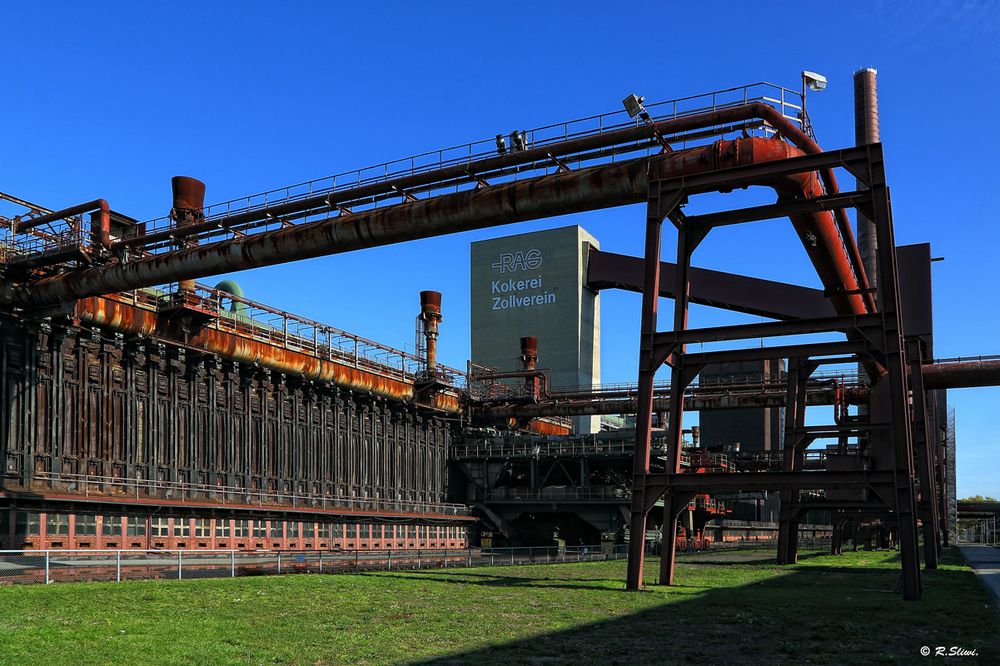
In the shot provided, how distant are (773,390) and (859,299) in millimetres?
26700

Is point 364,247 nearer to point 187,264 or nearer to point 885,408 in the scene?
point 187,264

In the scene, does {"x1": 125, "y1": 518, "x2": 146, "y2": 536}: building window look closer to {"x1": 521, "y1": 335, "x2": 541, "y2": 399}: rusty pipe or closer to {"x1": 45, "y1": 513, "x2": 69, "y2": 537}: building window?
{"x1": 45, "y1": 513, "x2": 69, "y2": 537}: building window

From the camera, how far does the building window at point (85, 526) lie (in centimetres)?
3988

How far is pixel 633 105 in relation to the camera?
100.0ft

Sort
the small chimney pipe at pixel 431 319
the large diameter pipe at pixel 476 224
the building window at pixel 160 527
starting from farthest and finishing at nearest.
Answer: the small chimney pipe at pixel 431 319 → the building window at pixel 160 527 → the large diameter pipe at pixel 476 224

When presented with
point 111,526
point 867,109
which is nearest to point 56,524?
point 111,526

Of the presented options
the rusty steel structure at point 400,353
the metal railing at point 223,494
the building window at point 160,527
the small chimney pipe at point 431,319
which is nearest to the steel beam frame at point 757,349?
the rusty steel structure at point 400,353

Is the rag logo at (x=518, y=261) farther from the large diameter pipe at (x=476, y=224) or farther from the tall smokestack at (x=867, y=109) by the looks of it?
the large diameter pipe at (x=476, y=224)

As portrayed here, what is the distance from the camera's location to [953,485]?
131250 mm

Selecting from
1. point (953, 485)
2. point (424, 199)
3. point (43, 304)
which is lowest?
point (953, 485)

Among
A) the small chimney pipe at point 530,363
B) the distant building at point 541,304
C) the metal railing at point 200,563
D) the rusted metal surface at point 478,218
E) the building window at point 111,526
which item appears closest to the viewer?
the metal railing at point 200,563

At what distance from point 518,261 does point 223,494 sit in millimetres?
106970

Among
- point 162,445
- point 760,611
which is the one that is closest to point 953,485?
point 162,445

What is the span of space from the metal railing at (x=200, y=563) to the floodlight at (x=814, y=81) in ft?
69.2
